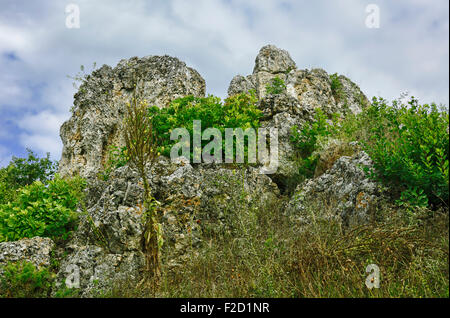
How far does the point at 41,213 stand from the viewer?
607 centimetres

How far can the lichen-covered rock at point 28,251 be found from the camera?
16.7 ft

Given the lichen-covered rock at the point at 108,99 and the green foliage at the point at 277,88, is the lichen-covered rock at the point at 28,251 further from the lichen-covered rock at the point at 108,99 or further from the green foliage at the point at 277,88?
the green foliage at the point at 277,88

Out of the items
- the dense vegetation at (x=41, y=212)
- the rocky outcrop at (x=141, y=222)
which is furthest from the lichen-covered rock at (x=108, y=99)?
the rocky outcrop at (x=141, y=222)

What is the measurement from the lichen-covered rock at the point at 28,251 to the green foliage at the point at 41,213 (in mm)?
466

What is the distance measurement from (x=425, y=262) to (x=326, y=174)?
128 inches

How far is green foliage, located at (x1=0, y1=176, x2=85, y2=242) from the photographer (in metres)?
5.88

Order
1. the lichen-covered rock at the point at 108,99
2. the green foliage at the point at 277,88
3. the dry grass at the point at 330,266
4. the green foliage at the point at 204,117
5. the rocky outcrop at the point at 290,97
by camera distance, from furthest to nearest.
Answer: the green foliage at the point at 277,88 < the lichen-covered rock at the point at 108,99 < the rocky outcrop at the point at 290,97 < the green foliage at the point at 204,117 < the dry grass at the point at 330,266

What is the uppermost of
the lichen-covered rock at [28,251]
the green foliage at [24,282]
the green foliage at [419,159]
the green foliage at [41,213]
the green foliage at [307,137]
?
the green foliage at [307,137]

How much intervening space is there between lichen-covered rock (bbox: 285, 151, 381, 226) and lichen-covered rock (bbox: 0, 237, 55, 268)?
4.60m

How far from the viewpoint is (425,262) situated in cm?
355

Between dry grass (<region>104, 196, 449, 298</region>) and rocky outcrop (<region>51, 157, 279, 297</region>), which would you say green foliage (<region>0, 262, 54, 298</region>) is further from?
dry grass (<region>104, 196, 449, 298</region>)

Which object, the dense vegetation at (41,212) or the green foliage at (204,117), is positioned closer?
the dense vegetation at (41,212)

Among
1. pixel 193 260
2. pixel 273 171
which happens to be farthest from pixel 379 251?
pixel 273 171
